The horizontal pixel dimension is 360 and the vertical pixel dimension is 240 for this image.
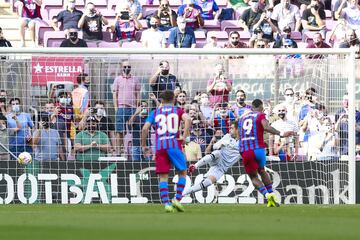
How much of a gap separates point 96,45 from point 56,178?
19.1 ft

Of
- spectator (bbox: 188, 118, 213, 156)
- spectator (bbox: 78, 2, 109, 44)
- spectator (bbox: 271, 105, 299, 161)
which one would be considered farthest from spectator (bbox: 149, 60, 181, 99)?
spectator (bbox: 78, 2, 109, 44)

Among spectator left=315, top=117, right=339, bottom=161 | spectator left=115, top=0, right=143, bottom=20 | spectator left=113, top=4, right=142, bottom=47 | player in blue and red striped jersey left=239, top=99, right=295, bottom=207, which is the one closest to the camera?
player in blue and red striped jersey left=239, top=99, right=295, bottom=207

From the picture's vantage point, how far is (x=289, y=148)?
74.5 ft

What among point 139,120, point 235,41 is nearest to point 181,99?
point 139,120

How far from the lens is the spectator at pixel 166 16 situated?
28359 millimetres

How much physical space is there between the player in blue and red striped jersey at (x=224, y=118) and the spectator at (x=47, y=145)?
2.92 meters

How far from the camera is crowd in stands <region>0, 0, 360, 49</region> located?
27.6 metres

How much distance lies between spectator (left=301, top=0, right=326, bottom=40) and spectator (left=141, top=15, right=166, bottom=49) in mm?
3866

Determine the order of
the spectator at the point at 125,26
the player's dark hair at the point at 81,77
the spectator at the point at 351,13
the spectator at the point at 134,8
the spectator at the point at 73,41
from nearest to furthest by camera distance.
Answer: the player's dark hair at the point at 81,77
the spectator at the point at 73,41
the spectator at the point at 125,26
the spectator at the point at 134,8
the spectator at the point at 351,13

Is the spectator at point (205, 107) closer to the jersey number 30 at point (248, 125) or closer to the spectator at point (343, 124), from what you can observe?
the spectator at point (343, 124)

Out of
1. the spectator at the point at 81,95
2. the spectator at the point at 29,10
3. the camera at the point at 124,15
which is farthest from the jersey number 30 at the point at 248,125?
the spectator at the point at 29,10

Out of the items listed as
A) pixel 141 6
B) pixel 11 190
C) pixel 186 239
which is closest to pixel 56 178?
pixel 11 190

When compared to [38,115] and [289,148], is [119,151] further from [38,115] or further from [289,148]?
[289,148]

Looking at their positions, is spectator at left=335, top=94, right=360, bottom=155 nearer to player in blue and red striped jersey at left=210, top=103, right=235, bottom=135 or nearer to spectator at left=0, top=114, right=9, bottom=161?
player in blue and red striped jersey at left=210, top=103, right=235, bottom=135
